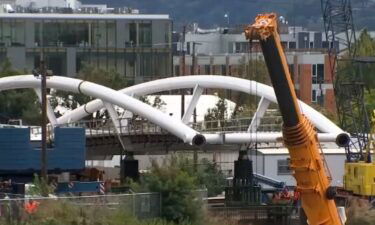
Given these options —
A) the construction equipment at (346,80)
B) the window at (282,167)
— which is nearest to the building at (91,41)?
the construction equipment at (346,80)

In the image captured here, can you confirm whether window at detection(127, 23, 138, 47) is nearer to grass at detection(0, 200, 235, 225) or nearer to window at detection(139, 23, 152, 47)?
window at detection(139, 23, 152, 47)

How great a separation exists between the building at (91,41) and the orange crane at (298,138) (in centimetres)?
6910

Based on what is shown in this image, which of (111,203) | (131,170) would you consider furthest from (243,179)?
(111,203)

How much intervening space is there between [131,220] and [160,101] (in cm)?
5528

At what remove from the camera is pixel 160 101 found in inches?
4013

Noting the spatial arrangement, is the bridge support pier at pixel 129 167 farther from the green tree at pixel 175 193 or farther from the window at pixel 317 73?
the window at pixel 317 73

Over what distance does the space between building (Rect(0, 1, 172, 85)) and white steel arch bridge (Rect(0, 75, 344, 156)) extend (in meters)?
46.6

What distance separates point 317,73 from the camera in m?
139

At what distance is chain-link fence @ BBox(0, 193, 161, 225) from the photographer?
149 feet

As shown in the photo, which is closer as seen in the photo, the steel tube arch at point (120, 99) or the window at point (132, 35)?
the steel tube arch at point (120, 99)

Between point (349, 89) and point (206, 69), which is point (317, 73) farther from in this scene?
point (349, 89)

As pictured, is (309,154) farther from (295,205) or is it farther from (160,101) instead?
(160,101)

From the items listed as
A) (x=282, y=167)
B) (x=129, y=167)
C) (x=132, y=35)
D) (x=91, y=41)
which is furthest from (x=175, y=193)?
(x=132, y=35)

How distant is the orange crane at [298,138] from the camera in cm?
5050
